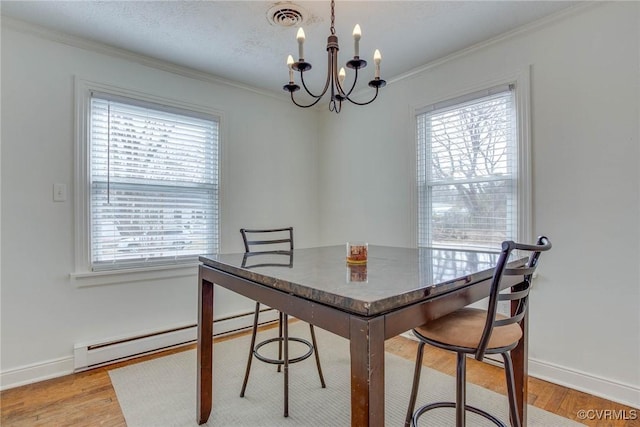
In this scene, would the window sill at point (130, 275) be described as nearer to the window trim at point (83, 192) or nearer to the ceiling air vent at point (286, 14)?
the window trim at point (83, 192)

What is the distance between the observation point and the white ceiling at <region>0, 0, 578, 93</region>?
1.94 meters

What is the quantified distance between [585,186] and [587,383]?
3.85 feet

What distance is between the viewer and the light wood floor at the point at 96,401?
5.61 feet

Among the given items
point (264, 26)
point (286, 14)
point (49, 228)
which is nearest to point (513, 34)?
point (286, 14)

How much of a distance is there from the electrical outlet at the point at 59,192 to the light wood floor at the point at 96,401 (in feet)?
3.90

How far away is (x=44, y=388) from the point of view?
2041 mm

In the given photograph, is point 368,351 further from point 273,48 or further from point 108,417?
point 273,48

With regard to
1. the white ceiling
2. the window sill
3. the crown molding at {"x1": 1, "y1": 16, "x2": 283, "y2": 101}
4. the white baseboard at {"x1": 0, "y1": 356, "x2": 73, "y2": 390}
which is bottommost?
the white baseboard at {"x1": 0, "y1": 356, "x2": 73, "y2": 390}

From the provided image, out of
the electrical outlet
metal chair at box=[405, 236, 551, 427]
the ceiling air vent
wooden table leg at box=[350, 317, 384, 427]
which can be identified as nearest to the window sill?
the electrical outlet

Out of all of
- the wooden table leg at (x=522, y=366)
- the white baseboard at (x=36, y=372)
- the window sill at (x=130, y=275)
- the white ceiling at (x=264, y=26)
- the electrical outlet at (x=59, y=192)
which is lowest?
the white baseboard at (x=36, y=372)

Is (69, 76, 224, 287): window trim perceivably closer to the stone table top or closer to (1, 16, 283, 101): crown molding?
(1, 16, 283, 101): crown molding

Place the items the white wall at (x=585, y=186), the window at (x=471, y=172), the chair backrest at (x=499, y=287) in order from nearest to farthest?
1. the chair backrest at (x=499, y=287)
2. the white wall at (x=585, y=186)
3. the window at (x=471, y=172)

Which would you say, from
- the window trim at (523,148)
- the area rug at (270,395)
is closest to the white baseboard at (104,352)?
the area rug at (270,395)

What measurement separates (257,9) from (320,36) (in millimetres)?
483
